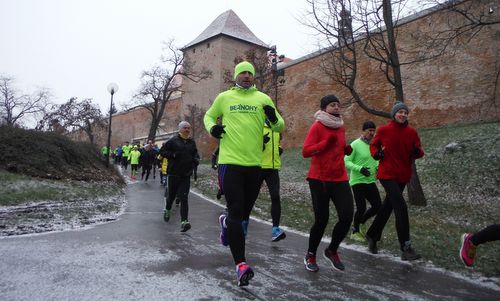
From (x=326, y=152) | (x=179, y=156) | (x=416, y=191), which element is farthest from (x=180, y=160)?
(x=416, y=191)

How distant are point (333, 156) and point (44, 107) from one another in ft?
164

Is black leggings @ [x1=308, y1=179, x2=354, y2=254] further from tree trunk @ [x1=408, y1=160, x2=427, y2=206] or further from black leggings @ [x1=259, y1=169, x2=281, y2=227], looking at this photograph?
tree trunk @ [x1=408, y1=160, x2=427, y2=206]

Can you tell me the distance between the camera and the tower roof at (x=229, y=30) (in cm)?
4856

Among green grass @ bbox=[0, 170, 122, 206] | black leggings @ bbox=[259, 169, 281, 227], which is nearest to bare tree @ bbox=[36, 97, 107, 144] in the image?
green grass @ bbox=[0, 170, 122, 206]

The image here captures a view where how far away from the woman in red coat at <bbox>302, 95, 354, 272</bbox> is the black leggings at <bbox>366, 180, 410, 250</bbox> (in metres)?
0.92

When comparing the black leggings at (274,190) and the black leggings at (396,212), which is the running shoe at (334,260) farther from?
the black leggings at (274,190)

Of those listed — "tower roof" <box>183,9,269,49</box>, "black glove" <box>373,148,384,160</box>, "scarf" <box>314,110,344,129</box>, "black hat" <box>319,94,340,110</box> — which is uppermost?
"tower roof" <box>183,9,269,49</box>

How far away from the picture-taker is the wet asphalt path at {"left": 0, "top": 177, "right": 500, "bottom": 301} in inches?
133

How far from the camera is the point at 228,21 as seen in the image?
50375 millimetres

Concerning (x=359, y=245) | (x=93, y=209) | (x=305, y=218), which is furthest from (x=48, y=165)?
(x=359, y=245)

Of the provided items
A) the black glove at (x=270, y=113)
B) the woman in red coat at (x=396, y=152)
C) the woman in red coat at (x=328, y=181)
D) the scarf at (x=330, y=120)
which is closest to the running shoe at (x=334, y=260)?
the woman in red coat at (x=328, y=181)

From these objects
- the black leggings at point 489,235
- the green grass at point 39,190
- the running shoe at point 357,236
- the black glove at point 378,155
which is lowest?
the running shoe at point 357,236

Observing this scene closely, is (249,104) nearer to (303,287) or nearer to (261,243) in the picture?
(303,287)

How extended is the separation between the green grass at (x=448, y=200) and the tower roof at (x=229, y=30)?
32.8 metres
